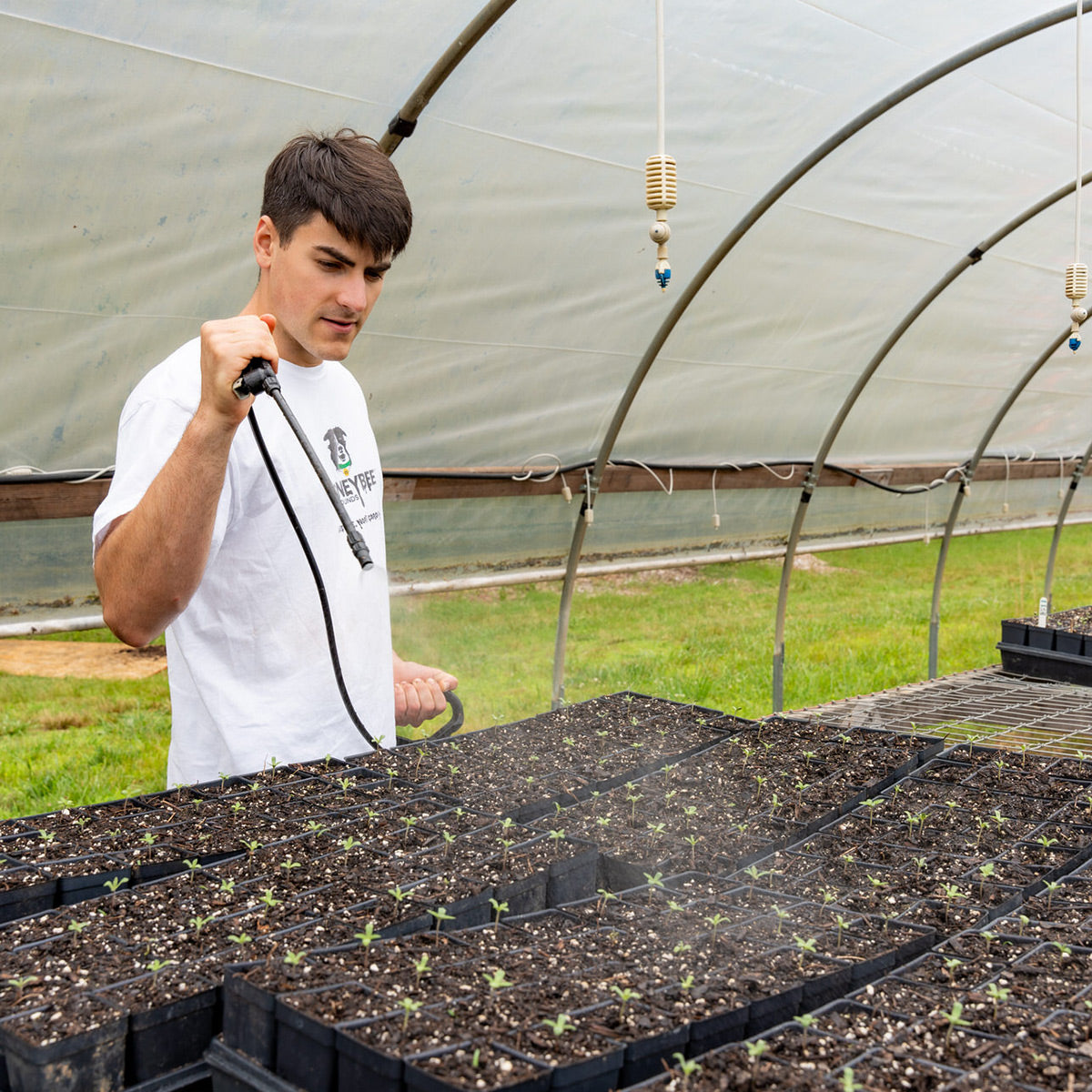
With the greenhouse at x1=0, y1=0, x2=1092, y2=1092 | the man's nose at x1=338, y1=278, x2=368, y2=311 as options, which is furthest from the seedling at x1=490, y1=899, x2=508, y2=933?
the man's nose at x1=338, y1=278, x2=368, y2=311

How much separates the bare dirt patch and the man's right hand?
25.7 feet

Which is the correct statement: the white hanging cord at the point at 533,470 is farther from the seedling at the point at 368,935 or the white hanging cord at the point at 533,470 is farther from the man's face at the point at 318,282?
the seedling at the point at 368,935

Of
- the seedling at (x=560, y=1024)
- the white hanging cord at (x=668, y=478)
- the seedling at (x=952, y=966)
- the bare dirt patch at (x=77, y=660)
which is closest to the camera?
the seedling at (x=560, y=1024)

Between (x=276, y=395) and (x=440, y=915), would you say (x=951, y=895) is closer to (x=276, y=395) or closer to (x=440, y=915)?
(x=440, y=915)

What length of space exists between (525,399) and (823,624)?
9.00 m

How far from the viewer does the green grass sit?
22.5 ft

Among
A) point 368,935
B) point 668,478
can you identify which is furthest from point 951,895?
point 668,478

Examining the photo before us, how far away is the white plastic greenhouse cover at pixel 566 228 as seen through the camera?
8.05 feet

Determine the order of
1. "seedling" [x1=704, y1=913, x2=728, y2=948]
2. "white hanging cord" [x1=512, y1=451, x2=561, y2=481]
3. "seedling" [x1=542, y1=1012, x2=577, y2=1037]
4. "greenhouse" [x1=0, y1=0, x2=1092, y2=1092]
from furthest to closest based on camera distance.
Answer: "white hanging cord" [x1=512, y1=451, x2=561, y2=481] < "seedling" [x1=704, y1=913, x2=728, y2=948] < "greenhouse" [x1=0, y1=0, x2=1092, y2=1092] < "seedling" [x1=542, y1=1012, x2=577, y2=1037]

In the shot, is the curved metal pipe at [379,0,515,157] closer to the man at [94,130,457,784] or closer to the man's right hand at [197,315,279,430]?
the man at [94,130,457,784]

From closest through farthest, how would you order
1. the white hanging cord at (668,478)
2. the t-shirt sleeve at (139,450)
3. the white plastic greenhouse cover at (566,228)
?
the t-shirt sleeve at (139,450) → the white plastic greenhouse cover at (566,228) → the white hanging cord at (668,478)

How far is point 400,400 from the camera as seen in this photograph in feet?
11.1

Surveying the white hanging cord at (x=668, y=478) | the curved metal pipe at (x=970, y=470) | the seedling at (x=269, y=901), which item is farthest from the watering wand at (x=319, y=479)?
the curved metal pipe at (x=970, y=470)

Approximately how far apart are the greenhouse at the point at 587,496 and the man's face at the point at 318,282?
2.03 ft
